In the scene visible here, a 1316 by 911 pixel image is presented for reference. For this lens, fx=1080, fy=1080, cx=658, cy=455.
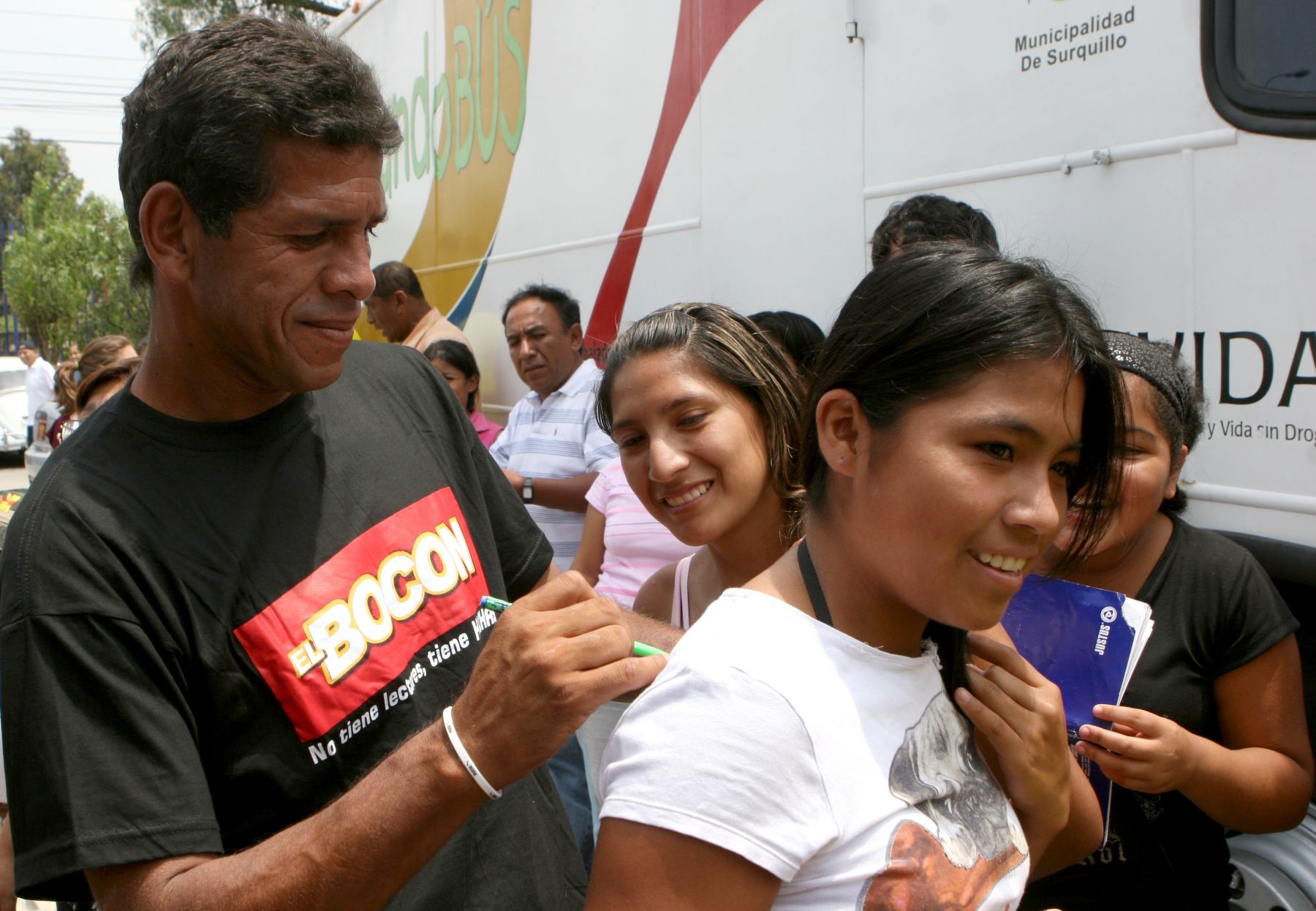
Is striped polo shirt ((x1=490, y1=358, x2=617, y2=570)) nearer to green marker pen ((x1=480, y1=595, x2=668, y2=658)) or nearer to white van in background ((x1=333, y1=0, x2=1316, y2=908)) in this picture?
white van in background ((x1=333, y1=0, x2=1316, y2=908))

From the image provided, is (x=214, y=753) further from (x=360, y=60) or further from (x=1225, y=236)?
(x=1225, y=236)

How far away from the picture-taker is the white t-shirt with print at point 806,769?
102 cm

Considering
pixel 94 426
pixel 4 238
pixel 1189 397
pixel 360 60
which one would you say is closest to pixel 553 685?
A: pixel 94 426

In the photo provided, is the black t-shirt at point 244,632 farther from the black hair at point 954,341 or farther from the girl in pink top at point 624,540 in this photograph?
the girl in pink top at point 624,540

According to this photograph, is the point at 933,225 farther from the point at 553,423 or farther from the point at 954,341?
the point at 553,423

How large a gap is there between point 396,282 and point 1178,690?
189 inches

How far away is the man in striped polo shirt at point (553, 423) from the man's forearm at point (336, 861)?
266cm

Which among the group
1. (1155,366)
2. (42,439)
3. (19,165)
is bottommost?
(42,439)

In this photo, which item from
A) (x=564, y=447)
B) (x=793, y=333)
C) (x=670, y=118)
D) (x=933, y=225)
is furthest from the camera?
(x=564, y=447)

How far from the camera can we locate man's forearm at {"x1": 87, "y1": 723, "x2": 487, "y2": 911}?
1.21m

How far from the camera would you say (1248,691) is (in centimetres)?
188

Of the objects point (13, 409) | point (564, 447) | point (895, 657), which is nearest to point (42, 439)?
point (564, 447)

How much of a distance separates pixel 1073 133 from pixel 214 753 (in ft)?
7.14

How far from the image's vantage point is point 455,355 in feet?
16.8
